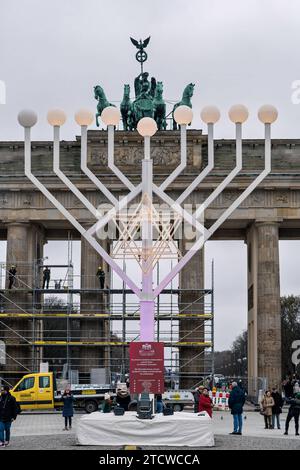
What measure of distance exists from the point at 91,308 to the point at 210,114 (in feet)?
69.4

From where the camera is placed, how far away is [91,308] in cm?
3738

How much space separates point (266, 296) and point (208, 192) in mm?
4589

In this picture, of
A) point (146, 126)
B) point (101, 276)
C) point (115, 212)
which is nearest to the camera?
point (146, 126)

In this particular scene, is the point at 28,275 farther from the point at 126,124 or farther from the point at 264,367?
the point at 264,367

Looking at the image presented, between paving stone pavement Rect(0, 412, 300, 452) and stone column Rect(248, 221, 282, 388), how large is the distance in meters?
10.2

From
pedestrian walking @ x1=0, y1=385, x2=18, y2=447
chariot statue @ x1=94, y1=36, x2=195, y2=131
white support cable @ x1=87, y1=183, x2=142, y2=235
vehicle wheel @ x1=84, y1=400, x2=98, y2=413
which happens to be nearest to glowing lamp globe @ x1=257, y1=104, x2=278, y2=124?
white support cable @ x1=87, y1=183, x2=142, y2=235

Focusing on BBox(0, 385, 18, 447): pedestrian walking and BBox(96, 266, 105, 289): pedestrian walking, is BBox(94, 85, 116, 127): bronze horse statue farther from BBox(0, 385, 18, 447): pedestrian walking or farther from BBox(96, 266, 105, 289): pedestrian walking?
BBox(0, 385, 18, 447): pedestrian walking

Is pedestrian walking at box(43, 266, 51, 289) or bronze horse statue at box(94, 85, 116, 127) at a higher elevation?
bronze horse statue at box(94, 85, 116, 127)

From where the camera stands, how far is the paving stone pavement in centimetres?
1671

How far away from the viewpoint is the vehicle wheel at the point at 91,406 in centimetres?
2859

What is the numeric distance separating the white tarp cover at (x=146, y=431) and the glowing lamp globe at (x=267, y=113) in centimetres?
515

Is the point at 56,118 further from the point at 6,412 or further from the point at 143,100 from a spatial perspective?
the point at 143,100

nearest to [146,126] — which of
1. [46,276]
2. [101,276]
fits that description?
[101,276]

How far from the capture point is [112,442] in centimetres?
1594
